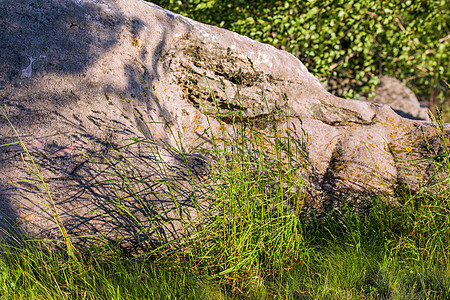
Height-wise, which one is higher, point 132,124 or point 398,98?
point 398,98

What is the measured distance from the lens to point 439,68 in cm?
629

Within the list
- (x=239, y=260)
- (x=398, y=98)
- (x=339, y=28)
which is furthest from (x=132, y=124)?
(x=398, y=98)

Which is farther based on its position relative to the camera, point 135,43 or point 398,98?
point 398,98

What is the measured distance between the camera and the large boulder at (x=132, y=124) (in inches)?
87.8

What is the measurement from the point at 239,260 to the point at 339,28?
15.4ft

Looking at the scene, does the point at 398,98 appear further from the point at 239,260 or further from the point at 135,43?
the point at 239,260

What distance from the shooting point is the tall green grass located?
1.93m

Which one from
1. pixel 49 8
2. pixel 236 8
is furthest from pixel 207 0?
pixel 49 8

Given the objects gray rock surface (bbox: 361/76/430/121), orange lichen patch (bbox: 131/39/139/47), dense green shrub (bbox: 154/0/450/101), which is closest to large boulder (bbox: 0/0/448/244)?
orange lichen patch (bbox: 131/39/139/47)

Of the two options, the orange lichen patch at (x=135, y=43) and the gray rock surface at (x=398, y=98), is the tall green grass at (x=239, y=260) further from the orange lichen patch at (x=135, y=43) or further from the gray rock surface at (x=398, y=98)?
the gray rock surface at (x=398, y=98)

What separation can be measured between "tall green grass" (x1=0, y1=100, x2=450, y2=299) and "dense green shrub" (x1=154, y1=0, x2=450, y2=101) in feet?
11.4

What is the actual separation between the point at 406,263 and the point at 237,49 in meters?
2.27

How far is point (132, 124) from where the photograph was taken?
2523 millimetres

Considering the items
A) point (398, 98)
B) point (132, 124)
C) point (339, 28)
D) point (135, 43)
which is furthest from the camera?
point (398, 98)
